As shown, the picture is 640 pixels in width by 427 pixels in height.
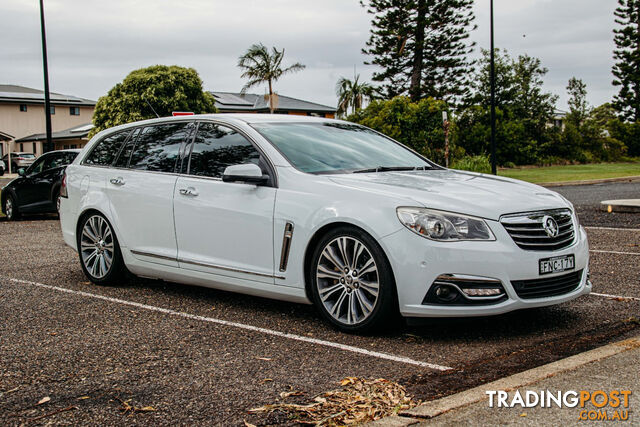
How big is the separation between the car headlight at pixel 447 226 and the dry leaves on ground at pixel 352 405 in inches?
47.3

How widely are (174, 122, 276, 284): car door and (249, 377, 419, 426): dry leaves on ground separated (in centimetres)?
192

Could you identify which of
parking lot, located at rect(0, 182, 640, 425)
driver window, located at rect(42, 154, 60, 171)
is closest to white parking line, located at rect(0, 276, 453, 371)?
parking lot, located at rect(0, 182, 640, 425)

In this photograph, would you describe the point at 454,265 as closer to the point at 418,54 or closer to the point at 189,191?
the point at 189,191

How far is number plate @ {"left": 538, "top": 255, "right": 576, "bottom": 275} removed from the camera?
16.2 ft

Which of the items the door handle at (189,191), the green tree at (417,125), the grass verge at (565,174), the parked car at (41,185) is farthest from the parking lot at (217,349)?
the grass verge at (565,174)

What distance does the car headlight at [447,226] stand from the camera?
4.80m

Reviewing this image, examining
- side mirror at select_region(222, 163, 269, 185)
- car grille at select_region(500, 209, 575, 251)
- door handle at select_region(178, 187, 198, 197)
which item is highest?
side mirror at select_region(222, 163, 269, 185)

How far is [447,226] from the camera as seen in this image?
15.8ft

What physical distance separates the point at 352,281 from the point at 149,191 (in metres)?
2.48

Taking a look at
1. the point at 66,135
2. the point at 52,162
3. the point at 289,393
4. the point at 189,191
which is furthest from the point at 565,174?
the point at 66,135

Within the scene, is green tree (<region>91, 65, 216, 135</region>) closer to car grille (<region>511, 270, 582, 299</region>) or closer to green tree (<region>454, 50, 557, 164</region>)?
green tree (<region>454, 50, 557, 164</region>)

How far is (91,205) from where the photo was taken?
731cm

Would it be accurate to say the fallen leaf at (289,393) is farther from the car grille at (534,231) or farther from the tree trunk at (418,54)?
the tree trunk at (418,54)

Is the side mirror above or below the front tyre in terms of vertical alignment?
above
